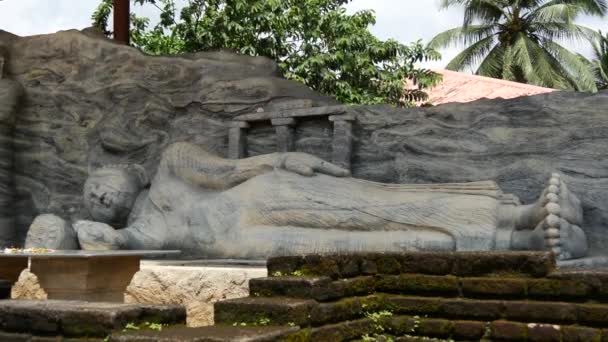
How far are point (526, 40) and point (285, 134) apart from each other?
14.8 metres

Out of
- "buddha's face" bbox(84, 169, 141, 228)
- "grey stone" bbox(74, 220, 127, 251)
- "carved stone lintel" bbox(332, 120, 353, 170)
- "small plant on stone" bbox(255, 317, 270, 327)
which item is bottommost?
"small plant on stone" bbox(255, 317, 270, 327)

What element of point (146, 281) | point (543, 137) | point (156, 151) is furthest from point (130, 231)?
point (543, 137)

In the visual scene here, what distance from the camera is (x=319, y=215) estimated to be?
733cm

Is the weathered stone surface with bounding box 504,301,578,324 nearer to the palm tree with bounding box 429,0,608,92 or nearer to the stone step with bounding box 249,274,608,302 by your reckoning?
the stone step with bounding box 249,274,608,302

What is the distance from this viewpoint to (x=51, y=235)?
8.04 meters

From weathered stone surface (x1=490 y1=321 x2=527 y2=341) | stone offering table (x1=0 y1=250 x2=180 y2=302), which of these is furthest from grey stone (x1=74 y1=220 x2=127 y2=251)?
weathered stone surface (x1=490 y1=321 x2=527 y2=341)

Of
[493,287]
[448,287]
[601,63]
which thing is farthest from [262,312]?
[601,63]

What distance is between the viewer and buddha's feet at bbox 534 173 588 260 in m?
6.18

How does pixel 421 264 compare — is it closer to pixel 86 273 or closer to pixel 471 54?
pixel 86 273

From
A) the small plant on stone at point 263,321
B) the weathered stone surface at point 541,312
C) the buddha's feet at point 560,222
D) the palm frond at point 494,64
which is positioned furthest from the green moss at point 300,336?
the palm frond at point 494,64

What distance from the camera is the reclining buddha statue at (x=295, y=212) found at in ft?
21.5

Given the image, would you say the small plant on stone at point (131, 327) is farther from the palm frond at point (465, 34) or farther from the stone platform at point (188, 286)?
the palm frond at point (465, 34)

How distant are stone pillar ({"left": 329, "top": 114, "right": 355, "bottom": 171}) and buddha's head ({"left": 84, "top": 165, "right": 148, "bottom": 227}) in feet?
7.52

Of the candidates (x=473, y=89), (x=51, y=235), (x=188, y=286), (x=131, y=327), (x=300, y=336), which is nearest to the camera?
(x=131, y=327)
